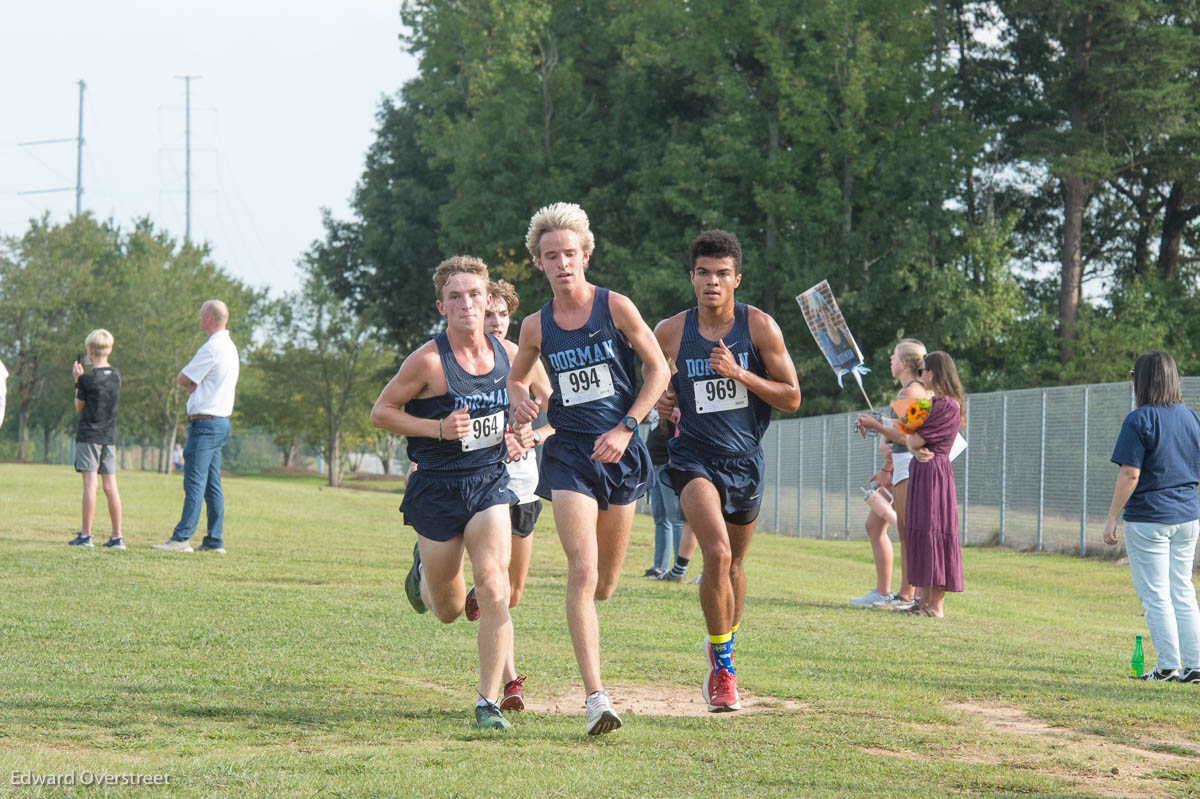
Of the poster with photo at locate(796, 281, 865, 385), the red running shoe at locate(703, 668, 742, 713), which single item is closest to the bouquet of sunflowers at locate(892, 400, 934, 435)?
the poster with photo at locate(796, 281, 865, 385)

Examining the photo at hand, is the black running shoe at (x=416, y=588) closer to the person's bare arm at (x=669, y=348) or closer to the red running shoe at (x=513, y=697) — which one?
the red running shoe at (x=513, y=697)

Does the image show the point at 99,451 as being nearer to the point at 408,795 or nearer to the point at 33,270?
the point at 408,795

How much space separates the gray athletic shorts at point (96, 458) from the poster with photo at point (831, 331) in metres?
7.42

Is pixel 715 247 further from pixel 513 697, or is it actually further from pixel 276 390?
pixel 276 390

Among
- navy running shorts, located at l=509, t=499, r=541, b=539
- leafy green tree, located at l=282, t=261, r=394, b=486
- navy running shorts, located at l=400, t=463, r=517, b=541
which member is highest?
leafy green tree, located at l=282, t=261, r=394, b=486

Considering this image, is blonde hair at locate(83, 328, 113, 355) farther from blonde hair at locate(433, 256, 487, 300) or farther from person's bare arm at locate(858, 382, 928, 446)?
blonde hair at locate(433, 256, 487, 300)

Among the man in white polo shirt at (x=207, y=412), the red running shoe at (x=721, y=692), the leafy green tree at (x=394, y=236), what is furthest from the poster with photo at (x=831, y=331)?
the leafy green tree at (x=394, y=236)

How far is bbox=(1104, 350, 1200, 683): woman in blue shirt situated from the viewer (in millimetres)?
8836

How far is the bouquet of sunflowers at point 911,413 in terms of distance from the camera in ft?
38.8

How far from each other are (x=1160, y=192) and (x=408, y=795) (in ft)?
139

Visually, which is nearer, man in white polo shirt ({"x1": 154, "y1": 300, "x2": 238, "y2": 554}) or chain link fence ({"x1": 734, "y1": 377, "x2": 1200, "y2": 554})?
man in white polo shirt ({"x1": 154, "y1": 300, "x2": 238, "y2": 554})

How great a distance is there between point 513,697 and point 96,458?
9039 millimetres

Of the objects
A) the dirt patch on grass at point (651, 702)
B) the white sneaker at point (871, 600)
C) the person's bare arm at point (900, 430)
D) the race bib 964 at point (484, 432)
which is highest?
the person's bare arm at point (900, 430)

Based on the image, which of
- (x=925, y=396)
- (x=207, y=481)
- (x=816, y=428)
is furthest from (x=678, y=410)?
(x=816, y=428)
